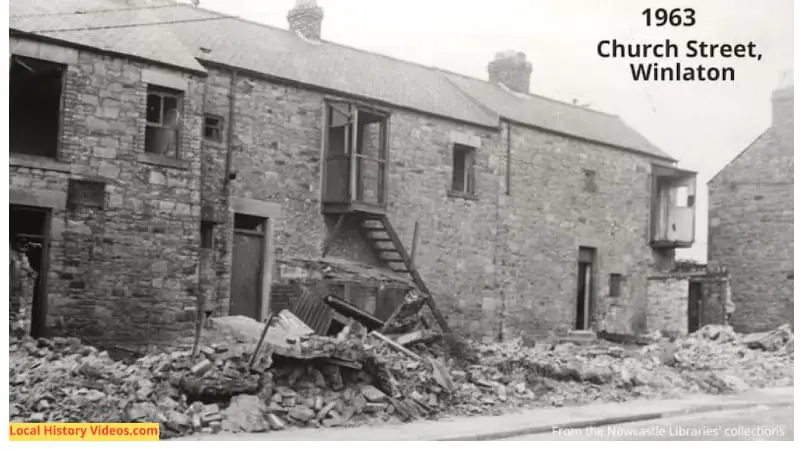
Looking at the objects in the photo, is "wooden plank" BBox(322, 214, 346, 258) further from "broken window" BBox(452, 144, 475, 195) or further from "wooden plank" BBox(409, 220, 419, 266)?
"broken window" BBox(452, 144, 475, 195)

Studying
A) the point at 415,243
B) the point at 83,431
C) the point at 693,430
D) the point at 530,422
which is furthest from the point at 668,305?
the point at 83,431

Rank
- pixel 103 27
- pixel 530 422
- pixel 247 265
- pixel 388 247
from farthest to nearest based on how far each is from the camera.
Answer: pixel 388 247 < pixel 247 265 < pixel 103 27 < pixel 530 422

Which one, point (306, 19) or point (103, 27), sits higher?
point (306, 19)

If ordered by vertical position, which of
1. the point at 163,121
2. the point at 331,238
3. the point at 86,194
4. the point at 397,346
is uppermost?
the point at 163,121

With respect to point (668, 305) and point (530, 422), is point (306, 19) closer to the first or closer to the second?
point (530, 422)

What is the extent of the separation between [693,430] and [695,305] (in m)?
14.4

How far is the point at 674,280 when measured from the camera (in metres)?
24.4

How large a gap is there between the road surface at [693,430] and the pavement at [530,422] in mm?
250

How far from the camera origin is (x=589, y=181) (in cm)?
2355

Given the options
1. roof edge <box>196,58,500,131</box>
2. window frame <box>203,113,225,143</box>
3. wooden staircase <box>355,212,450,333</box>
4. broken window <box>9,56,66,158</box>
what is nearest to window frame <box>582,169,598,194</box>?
roof edge <box>196,58,500,131</box>

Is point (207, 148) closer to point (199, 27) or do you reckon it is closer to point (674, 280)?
point (199, 27)

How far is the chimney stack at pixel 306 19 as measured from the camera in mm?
20656

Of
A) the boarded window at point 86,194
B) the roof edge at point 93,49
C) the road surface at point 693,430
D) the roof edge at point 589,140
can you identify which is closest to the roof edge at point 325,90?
the roof edge at point 589,140

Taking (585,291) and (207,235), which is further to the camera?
(585,291)
